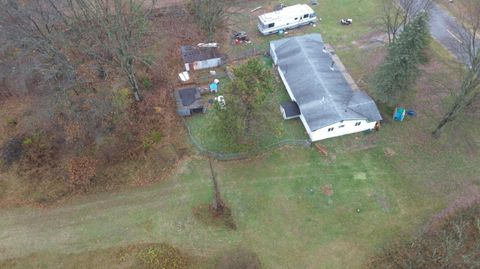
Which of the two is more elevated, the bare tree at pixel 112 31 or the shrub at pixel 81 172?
the bare tree at pixel 112 31

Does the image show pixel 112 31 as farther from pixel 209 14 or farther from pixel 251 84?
pixel 251 84

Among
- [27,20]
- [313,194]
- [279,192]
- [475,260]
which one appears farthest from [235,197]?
[27,20]

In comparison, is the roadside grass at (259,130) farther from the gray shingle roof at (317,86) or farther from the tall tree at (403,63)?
the tall tree at (403,63)

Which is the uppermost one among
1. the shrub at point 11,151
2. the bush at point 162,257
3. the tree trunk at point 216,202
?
the shrub at point 11,151

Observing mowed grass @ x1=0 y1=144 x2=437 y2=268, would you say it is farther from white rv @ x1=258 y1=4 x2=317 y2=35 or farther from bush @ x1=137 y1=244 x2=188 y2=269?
white rv @ x1=258 y1=4 x2=317 y2=35

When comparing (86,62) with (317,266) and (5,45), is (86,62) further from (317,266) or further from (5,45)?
(317,266)

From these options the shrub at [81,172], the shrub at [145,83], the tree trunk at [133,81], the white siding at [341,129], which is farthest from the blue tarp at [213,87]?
the shrub at [81,172]
